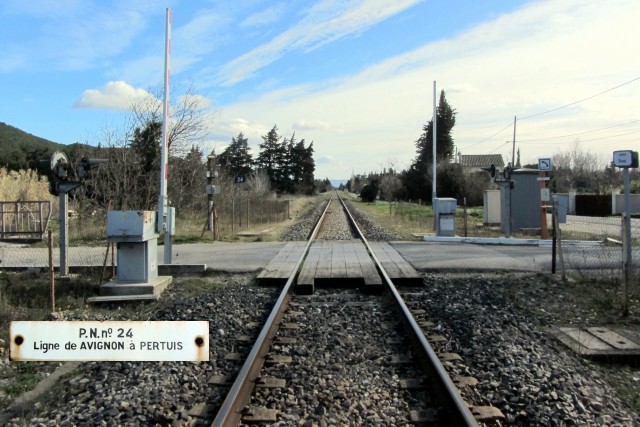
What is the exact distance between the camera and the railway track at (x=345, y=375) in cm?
426

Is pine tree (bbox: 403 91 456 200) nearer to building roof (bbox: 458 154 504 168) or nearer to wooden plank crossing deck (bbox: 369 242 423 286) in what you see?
building roof (bbox: 458 154 504 168)

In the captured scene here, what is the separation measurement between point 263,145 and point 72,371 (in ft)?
292

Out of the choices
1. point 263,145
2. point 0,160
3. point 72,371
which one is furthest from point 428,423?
point 263,145

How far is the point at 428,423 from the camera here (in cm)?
418

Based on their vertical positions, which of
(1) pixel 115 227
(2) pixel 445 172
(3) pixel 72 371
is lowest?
(3) pixel 72 371

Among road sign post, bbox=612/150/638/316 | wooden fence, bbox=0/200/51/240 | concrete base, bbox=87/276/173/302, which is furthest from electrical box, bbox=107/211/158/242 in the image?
wooden fence, bbox=0/200/51/240

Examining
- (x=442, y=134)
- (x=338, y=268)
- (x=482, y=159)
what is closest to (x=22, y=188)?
(x=338, y=268)

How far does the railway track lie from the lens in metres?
4.26

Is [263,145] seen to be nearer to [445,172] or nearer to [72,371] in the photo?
[445,172]

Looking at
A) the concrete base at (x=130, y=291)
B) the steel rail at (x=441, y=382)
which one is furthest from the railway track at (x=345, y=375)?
the concrete base at (x=130, y=291)

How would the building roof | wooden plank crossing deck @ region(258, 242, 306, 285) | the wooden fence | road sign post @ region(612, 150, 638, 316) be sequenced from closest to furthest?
1. road sign post @ region(612, 150, 638, 316)
2. wooden plank crossing deck @ region(258, 242, 306, 285)
3. the wooden fence
4. the building roof

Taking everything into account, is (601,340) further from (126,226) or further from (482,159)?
(482,159)

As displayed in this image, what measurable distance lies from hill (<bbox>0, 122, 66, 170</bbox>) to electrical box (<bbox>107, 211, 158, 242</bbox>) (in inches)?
1366

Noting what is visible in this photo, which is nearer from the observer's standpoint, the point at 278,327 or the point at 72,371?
the point at 72,371
